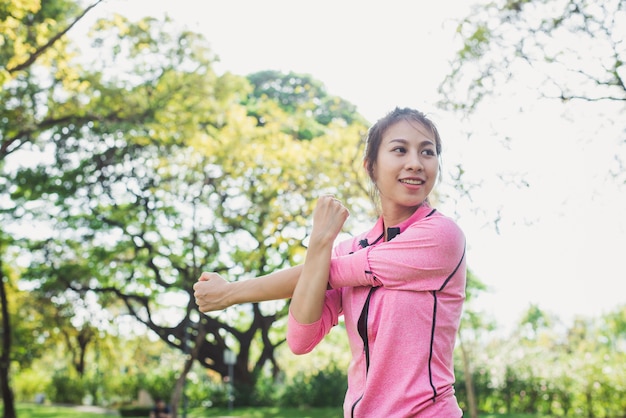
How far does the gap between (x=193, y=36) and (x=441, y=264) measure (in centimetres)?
1203

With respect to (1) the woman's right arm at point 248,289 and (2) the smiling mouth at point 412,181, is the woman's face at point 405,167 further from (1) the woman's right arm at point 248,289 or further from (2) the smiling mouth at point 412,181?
(1) the woman's right arm at point 248,289

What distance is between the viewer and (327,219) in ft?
4.44

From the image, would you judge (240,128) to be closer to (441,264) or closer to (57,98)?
(57,98)

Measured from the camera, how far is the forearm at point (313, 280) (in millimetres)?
1318

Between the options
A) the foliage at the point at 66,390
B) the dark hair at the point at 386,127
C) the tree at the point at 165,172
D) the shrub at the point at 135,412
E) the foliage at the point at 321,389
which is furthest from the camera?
the foliage at the point at 66,390

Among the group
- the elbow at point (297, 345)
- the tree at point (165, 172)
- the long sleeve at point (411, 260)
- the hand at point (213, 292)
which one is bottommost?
the elbow at point (297, 345)

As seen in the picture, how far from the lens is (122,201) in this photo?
54.1 feet

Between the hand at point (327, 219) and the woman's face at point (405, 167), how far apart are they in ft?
0.46

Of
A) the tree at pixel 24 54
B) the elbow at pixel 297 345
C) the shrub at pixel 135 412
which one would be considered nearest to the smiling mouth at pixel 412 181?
the elbow at pixel 297 345

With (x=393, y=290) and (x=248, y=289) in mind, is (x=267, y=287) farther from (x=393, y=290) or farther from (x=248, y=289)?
(x=393, y=290)

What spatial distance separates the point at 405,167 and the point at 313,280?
1.06 ft

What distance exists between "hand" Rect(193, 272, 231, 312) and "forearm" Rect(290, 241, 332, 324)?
152mm

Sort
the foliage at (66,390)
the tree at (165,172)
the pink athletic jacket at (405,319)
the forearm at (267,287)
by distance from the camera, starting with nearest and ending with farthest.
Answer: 1. the pink athletic jacket at (405,319)
2. the forearm at (267,287)
3. the tree at (165,172)
4. the foliage at (66,390)

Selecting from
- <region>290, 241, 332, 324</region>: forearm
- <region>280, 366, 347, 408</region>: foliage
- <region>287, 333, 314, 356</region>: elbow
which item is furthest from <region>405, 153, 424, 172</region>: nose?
<region>280, 366, 347, 408</region>: foliage
